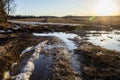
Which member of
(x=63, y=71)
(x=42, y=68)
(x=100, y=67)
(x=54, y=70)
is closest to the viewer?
(x=63, y=71)

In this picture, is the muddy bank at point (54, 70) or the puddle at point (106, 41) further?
the puddle at point (106, 41)

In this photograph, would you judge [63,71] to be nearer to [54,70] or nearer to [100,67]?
[54,70]

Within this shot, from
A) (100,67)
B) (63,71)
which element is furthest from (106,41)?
(63,71)

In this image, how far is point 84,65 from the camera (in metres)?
16.1

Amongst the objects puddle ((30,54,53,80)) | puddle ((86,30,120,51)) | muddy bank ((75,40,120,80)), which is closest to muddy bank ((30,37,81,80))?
puddle ((30,54,53,80))

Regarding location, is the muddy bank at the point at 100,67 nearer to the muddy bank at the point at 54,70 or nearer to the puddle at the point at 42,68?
the muddy bank at the point at 54,70

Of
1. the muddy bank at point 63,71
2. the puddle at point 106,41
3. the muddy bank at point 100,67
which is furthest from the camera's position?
the puddle at point 106,41

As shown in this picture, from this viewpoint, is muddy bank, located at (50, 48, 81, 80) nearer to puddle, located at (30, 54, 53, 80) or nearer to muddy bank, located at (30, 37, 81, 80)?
muddy bank, located at (30, 37, 81, 80)

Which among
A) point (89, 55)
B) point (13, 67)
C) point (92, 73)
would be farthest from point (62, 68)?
point (89, 55)

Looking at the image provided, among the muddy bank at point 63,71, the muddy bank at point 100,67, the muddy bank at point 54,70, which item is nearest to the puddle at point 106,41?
the muddy bank at point 100,67

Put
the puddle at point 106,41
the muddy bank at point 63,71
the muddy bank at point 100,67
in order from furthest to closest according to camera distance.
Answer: the puddle at point 106,41
the muddy bank at point 100,67
the muddy bank at point 63,71

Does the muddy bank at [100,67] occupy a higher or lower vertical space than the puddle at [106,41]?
higher

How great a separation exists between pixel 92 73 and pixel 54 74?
233 cm

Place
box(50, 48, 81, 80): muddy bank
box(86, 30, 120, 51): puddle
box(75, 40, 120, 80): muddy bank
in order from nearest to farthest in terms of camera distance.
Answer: box(50, 48, 81, 80): muddy bank < box(75, 40, 120, 80): muddy bank < box(86, 30, 120, 51): puddle
